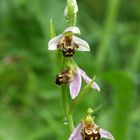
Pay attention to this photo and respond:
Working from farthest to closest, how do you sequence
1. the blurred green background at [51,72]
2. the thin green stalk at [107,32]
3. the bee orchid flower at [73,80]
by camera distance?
the thin green stalk at [107,32] → the blurred green background at [51,72] → the bee orchid flower at [73,80]

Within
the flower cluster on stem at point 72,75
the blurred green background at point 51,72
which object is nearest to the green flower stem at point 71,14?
the flower cluster on stem at point 72,75

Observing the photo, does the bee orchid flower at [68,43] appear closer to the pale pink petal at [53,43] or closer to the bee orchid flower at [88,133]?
the pale pink petal at [53,43]

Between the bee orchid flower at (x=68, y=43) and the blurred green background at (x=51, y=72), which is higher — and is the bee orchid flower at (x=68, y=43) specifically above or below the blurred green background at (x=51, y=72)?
above

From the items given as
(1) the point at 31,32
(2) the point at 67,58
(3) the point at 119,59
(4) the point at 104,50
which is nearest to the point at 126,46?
(3) the point at 119,59

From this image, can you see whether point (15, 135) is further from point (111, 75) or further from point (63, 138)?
point (111, 75)

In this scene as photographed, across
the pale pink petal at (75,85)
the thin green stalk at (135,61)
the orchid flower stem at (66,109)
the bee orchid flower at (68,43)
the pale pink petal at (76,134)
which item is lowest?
the thin green stalk at (135,61)
